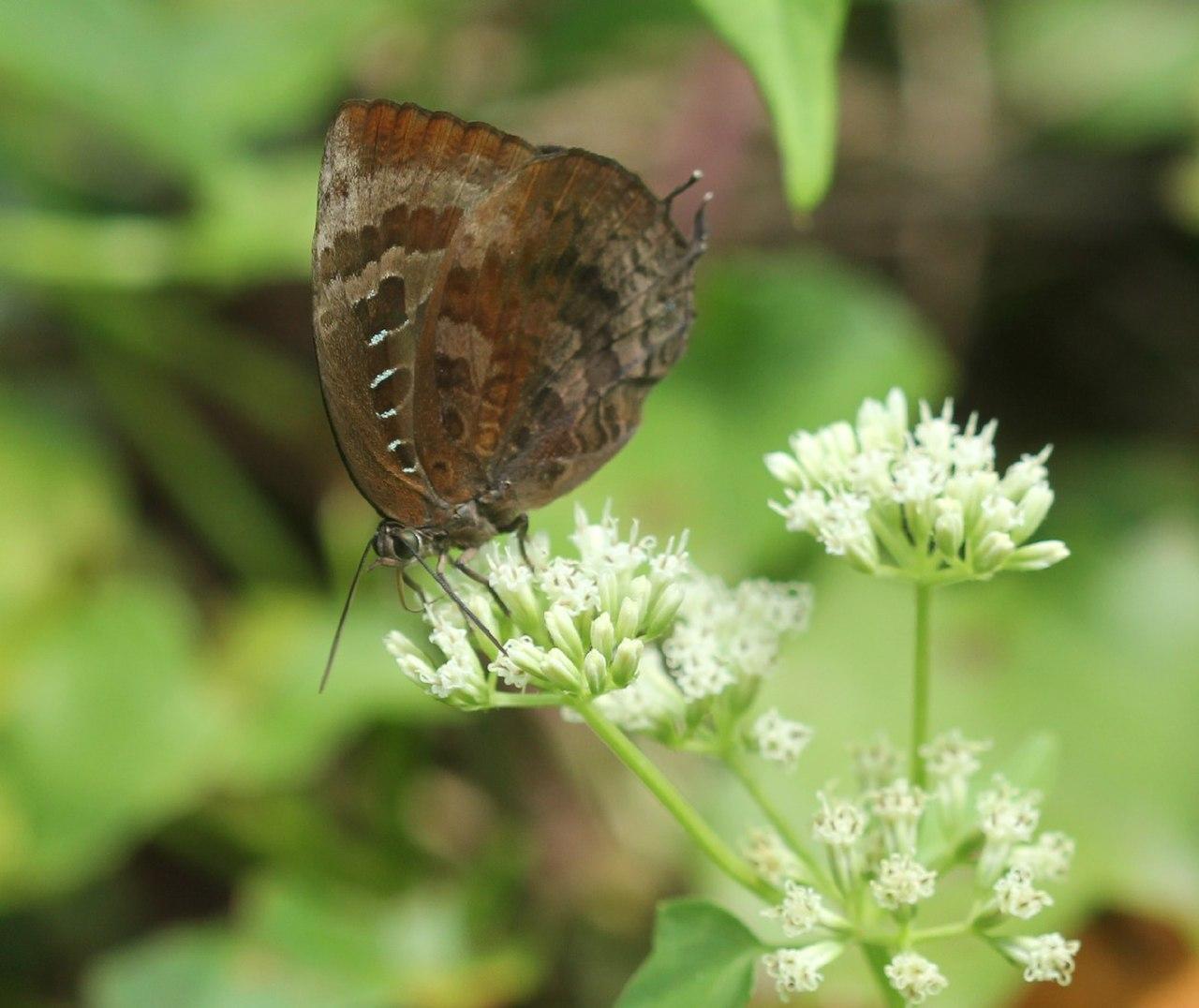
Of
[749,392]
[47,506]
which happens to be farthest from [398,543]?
[47,506]

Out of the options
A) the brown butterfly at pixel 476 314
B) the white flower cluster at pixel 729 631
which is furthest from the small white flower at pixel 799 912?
the brown butterfly at pixel 476 314

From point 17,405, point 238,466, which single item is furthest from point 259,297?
point 17,405

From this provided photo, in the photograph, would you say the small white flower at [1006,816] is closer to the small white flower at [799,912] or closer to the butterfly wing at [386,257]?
the small white flower at [799,912]

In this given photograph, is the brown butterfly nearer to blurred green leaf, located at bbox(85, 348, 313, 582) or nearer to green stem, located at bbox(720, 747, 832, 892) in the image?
green stem, located at bbox(720, 747, 832, 892)

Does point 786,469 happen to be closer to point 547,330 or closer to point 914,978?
point 547,330

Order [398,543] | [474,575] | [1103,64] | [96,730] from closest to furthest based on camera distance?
[474,575], [398,543], [96,730], [1103,64]

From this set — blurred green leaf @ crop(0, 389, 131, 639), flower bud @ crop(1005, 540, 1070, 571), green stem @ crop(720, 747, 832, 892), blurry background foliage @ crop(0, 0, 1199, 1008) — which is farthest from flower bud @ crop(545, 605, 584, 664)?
blurred green leaf @ crop(0, 389, 131, 639)
